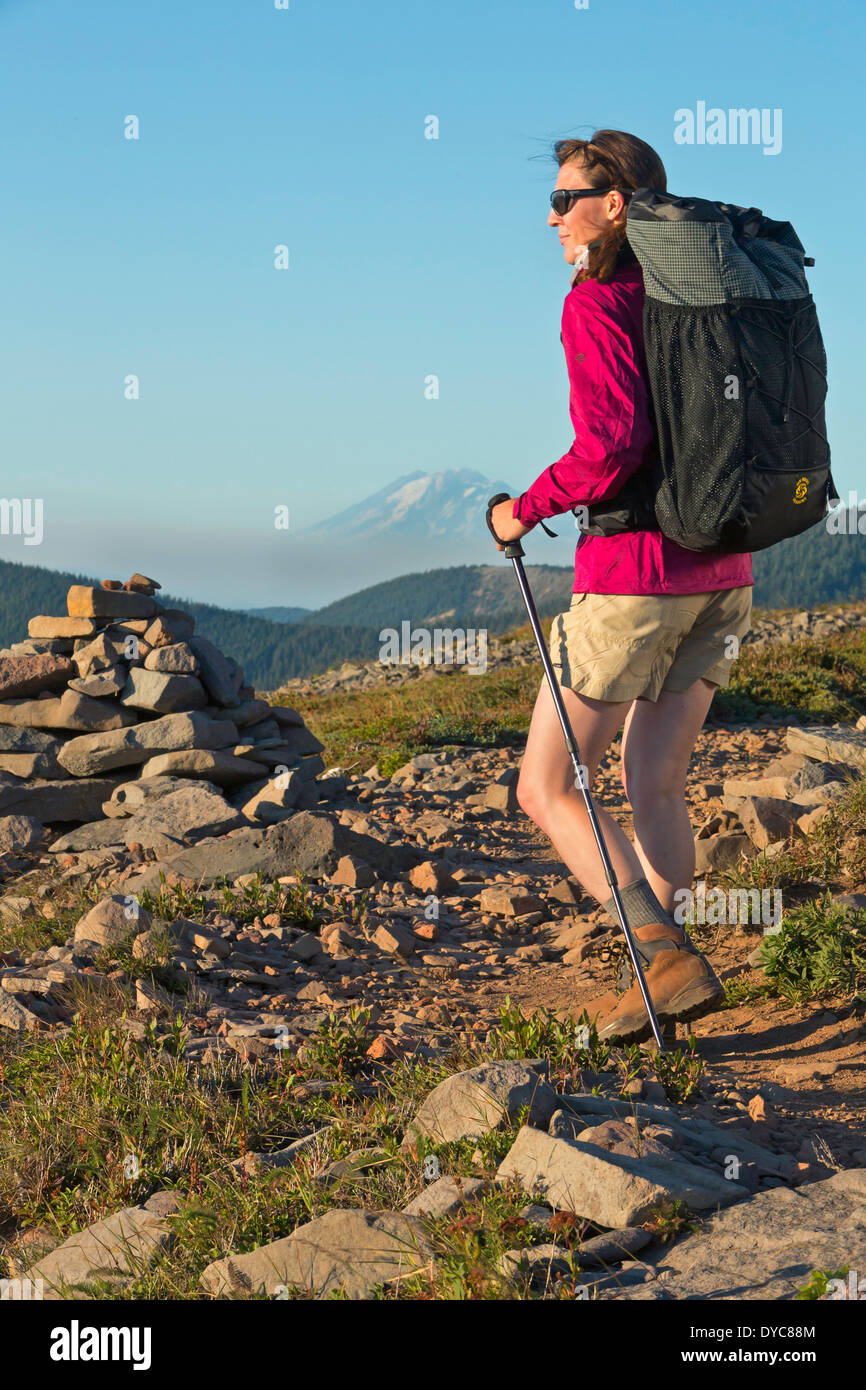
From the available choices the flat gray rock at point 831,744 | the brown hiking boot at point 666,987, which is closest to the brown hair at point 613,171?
the brown hiking boot at point 666,987

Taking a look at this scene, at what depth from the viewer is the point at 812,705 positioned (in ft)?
40.0

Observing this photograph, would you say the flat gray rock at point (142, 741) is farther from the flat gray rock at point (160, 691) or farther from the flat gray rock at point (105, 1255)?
the flat gray rock at point (105, 1255)

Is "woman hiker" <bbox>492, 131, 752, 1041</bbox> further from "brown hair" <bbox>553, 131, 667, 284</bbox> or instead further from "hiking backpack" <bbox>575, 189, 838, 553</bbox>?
"hiking backpack" <bbox>575, 189, 838, 553</bbox>

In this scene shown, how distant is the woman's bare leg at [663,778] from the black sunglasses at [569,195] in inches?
70.3

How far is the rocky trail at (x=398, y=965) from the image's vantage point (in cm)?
274

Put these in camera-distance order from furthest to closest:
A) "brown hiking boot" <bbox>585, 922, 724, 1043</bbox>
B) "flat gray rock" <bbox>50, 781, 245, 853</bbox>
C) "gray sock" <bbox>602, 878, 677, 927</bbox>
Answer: "flat gray rock" <bbox>50, 781, 245, 853</bbox> < "gray sock" <bbox>602, 878, 677, 927</bbox> < "brown hiking boot" <bbox>585, 922, 724, 1043</bbox>

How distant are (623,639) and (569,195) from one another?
1.59 metres

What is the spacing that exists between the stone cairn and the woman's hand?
477cm

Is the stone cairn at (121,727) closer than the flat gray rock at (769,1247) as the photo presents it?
No

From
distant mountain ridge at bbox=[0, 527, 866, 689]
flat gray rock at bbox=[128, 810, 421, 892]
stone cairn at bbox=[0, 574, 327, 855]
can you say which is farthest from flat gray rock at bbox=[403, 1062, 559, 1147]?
distant mountain ridge at bbox=[0, 527, 866, 689]

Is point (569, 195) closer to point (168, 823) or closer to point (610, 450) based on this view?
point (610, 450)

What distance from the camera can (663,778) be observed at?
4.33m

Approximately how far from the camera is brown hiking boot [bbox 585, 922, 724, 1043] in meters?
4.05
